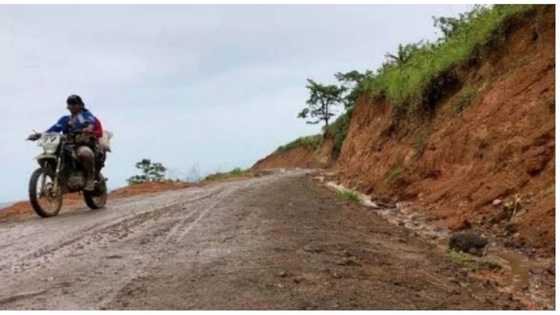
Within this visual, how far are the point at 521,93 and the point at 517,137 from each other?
3.75 feet

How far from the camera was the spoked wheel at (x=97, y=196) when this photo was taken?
39.4 ft

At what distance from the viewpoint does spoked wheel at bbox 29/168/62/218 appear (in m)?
10.5

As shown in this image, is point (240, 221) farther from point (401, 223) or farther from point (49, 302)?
point (49, 302)

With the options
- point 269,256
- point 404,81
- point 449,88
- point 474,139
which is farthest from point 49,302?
point 404,81

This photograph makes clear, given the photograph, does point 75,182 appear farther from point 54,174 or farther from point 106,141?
point 106,141

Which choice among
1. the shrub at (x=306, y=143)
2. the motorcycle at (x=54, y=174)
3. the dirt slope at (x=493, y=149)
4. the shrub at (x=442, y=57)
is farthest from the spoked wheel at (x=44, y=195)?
the shrub at (x=306, y=143)

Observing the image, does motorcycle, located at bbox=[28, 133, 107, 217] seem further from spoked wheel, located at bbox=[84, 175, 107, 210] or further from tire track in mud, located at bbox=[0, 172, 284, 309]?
tire track in mud, located at bbox=[0, 172, 284, 309]

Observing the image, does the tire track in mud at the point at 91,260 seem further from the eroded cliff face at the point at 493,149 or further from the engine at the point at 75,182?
the eroded cliff face at the point at 493,149

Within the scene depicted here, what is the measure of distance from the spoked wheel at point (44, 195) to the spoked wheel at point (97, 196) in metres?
0.84

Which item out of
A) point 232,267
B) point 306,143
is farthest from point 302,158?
point 232,267

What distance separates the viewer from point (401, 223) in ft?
31.4

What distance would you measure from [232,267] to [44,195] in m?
6.33

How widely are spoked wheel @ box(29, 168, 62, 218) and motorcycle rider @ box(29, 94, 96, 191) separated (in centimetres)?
61

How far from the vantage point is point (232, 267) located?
5281 mm
